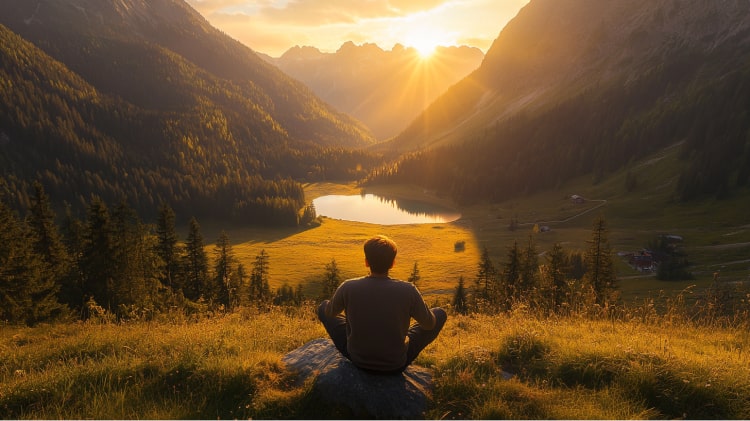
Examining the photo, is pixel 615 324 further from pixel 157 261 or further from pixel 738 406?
pixel 157 261

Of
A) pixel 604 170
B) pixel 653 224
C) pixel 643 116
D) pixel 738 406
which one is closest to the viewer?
pixel 738 406

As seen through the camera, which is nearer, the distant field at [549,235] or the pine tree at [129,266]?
the pine tree at [129,266]

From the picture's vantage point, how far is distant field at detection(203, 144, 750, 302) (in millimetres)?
82250

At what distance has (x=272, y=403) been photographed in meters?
5.88

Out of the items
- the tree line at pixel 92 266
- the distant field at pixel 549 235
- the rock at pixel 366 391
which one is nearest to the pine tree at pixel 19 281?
the tree line at pixel 92 266

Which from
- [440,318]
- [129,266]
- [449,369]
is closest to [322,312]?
[440,318]

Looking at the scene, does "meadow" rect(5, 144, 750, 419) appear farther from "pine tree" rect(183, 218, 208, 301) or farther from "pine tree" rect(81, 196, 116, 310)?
"pine tree" rect(183, 218, 208, 301)

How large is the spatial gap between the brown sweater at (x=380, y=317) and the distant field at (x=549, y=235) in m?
68.3

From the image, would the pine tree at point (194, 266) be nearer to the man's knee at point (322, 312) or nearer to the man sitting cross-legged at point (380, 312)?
the man's knee at point (322, 312)

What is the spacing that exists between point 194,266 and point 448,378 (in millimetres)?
41324

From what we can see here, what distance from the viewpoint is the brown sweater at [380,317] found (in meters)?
5.92

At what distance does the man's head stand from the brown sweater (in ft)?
0.55

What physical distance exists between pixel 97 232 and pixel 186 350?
29.4 m

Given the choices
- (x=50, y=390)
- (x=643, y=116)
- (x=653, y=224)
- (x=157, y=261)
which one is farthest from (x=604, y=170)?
(x=50, y=390)
